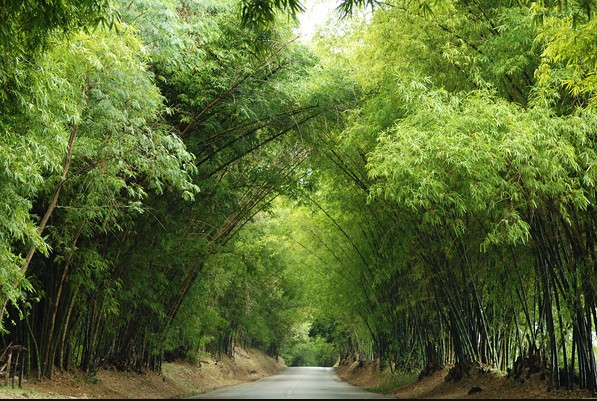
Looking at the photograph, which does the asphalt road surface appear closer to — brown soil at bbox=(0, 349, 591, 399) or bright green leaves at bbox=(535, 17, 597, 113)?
brown soil at bbox=(0, 349, 591, 399)

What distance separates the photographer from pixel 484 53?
725cm

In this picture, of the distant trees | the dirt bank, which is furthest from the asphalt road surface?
the distant trees

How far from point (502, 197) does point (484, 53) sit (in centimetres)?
198

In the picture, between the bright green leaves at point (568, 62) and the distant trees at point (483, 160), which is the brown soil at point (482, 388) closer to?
the distant trees at point (483, 160)

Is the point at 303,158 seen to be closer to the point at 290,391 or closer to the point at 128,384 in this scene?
the point at 128,384

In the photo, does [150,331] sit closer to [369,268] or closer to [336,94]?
[369,268]

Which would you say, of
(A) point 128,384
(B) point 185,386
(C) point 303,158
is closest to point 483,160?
(C) point 303,158

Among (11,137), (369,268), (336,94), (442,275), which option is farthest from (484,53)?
(369,268)

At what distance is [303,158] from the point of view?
12.2 meters

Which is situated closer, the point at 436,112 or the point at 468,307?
the point at 436,112

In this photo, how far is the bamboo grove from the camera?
5.50 m

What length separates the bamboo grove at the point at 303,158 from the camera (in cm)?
550

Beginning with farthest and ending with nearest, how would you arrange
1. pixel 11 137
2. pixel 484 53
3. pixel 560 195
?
pixel 484 53 → pixel 560 195 → pixel 11 137

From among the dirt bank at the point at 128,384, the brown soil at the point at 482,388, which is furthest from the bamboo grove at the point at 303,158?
the dirt bank at the point at 128,384
